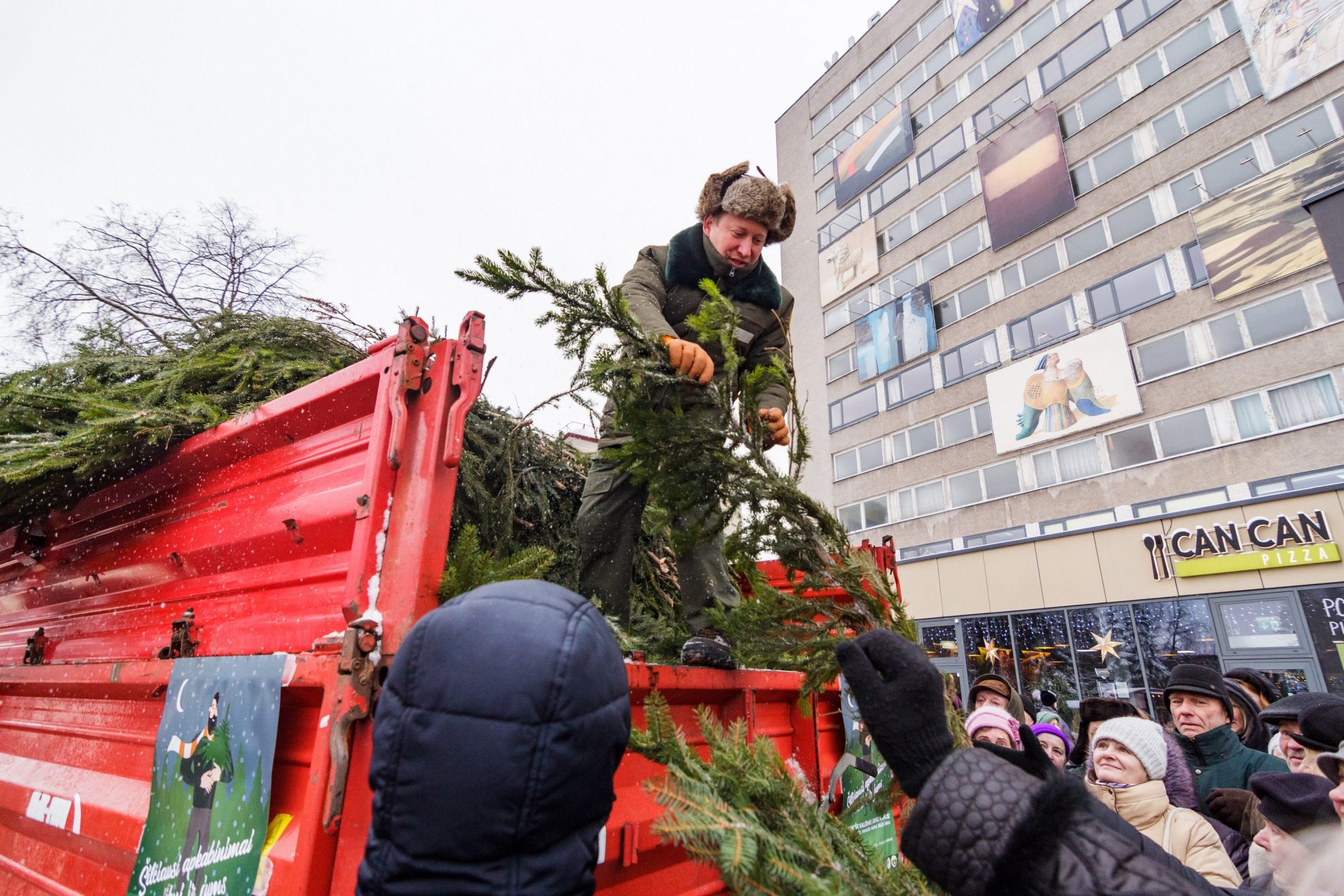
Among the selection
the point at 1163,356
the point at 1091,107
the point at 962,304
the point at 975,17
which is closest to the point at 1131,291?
the point at 1163,356

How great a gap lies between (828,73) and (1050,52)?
12.0 meters

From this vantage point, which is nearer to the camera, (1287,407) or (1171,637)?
(1287,407)

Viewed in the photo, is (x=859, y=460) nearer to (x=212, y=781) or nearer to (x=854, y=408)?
(x=854, y=408)

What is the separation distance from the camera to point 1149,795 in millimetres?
2668

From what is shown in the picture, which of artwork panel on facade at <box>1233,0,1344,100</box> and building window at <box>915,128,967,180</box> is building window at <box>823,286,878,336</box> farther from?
artwork panel on facade at <box>1233,0,1344,100</box>

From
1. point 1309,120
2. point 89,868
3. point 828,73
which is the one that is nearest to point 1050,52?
A: point 1309,120

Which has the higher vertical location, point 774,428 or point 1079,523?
point 1079,523

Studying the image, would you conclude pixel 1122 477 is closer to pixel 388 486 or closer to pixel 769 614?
pixel 769 614

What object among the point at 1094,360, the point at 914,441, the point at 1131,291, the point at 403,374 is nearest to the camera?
the point at 403,374

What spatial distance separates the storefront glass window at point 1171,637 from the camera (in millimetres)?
14227

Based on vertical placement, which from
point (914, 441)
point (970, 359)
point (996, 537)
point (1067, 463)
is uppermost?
point (970, 359)

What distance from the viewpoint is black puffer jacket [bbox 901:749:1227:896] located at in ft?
2.76

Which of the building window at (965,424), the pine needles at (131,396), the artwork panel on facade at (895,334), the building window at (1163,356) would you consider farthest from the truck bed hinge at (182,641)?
the artwork panel on facade at (895,334)

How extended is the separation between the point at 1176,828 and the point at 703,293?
2.81 m
